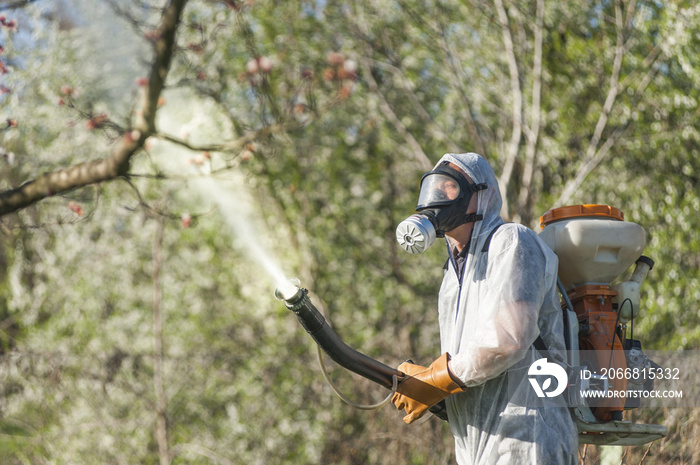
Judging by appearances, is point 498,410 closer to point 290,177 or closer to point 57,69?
point 290,177

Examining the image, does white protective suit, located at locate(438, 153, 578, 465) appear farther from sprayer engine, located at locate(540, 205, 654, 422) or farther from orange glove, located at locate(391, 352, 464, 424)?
sprayer engine, located at locate(540, 205, 654, 422)

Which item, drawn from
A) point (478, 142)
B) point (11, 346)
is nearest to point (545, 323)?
point (478, 142)

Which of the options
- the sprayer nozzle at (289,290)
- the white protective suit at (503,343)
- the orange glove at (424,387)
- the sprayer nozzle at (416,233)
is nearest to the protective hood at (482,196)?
the white protective suit at (503,343)

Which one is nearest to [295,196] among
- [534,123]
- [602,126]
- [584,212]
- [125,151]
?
[534,123]

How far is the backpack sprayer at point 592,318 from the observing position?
2.23m

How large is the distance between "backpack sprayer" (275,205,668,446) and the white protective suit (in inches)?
4.6

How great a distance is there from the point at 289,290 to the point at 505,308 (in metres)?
0.65

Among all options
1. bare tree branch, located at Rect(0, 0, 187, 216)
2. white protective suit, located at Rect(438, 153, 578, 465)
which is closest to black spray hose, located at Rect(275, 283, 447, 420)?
white protective suit, located at Rect(438, 153, 578, 465)

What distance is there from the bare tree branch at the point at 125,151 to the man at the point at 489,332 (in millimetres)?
2037

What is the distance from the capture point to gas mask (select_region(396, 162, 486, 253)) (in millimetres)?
2141

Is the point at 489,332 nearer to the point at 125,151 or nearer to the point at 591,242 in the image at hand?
the point at 591,242

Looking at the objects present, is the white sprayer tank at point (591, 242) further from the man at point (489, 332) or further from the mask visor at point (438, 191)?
the mask visor at point (438, 191)

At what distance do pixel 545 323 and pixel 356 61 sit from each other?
6386 mm

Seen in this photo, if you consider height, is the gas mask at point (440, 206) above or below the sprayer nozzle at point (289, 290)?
above
